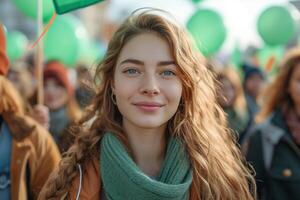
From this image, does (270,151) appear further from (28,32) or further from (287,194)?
(28,32)

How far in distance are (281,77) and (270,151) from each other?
642 mm

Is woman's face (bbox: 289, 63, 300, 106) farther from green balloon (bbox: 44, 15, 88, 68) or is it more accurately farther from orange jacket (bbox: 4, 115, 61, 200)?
green balloon (bbox: 44, 15, 88, 68)

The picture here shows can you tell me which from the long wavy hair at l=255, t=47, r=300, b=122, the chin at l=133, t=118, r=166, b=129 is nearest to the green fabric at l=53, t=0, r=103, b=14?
the chin at l=133, t=118, r=166, b=129

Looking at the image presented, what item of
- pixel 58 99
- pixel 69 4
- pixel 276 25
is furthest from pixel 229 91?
pixel 69 4

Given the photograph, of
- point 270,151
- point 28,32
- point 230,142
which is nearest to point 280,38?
point 270,151

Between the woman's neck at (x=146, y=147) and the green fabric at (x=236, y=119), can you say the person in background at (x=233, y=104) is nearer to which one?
the green fabric at (x=236, y=119)

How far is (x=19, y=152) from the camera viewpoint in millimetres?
2615

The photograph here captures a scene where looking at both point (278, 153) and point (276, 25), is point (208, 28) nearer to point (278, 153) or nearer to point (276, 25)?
point (276, 25)

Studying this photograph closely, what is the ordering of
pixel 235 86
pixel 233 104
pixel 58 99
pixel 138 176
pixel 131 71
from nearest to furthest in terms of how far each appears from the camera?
pixel 138 176, pixel 131 71, pixel 58 99, pixel 233 104, pixel 235 86

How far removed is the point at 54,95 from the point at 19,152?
2.25 metres

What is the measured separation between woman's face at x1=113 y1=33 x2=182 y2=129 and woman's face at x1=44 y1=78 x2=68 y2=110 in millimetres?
2703

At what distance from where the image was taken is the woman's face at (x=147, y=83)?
2078 mm

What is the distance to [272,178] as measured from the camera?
2.85 meters

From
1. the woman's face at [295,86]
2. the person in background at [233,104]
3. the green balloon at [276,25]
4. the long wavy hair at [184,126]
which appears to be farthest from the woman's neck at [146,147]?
the green balloon at [276,25]
